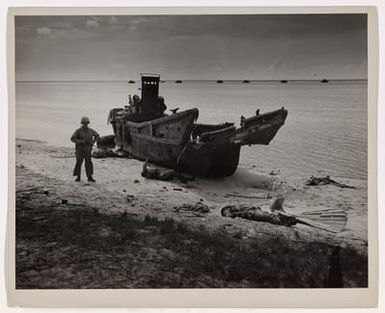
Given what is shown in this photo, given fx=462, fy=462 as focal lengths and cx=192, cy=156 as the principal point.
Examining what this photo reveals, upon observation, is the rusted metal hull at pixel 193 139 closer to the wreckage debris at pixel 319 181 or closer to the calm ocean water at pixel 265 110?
the calm ocean water at pixel 265 110

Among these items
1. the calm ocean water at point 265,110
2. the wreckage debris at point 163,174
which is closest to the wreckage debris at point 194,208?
the wreckage debris at point 163,174

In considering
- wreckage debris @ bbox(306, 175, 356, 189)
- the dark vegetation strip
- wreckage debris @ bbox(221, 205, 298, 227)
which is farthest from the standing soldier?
wreckage debris @ bbox(306, 175, 356, 189)

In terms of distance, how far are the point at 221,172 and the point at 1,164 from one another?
108cm

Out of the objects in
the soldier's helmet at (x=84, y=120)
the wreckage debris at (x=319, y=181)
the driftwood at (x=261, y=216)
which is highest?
the soldier's helmet at (x=84, y=120)

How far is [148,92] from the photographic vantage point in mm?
2309

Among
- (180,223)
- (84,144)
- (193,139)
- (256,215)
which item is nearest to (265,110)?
(193,139)

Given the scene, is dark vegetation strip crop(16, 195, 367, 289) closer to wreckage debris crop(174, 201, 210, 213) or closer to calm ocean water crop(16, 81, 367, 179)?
wreckage debris crop(174, 201, 210, 213)

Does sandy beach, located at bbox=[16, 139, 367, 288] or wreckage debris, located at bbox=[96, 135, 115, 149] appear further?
wreckage debris, located at bbox=[96, 135, 115, 149]

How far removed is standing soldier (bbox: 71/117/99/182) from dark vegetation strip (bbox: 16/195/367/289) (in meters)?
0.23

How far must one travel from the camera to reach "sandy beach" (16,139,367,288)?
7.27 feet

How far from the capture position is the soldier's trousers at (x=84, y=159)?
7.55ft

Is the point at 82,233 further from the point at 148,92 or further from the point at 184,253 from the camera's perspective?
the point at 148,92

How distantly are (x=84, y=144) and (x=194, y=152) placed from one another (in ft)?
1.81
